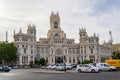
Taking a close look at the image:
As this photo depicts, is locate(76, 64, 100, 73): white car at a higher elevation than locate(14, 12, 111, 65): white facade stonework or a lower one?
lower

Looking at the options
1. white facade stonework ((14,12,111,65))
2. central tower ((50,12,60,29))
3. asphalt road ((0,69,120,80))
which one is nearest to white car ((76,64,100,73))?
asphalt road ((0,69,120,80))

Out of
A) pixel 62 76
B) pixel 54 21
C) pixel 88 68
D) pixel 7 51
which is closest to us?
pixel 62 76

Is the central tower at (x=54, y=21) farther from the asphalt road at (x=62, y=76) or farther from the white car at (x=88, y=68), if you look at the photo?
the asphalt road at (x=62, y=76)

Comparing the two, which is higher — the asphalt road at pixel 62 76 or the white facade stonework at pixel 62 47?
the white facade stonework at pixel 62 47

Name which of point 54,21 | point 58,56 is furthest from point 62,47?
point 54,21

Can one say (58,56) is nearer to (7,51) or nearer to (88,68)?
(7,51)

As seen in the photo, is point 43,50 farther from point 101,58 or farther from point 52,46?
point 101,58

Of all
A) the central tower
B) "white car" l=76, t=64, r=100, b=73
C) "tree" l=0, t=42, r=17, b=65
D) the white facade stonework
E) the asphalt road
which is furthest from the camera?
the central tower

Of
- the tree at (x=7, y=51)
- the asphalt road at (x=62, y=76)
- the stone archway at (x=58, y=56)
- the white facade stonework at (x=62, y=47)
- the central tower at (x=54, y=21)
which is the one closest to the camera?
the asphalt road at (x=62, y=76)

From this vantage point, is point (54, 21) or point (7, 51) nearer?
point (7, 51)

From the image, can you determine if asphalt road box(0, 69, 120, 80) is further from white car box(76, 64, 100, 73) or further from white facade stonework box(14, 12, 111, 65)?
white facade stonework box(14, 12, 111, 65)

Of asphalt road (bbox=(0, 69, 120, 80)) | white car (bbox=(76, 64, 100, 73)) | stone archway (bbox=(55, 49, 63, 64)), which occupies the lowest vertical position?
asphalt road (bbox=(0, 69, 120, 80))

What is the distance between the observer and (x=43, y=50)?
13975 cm

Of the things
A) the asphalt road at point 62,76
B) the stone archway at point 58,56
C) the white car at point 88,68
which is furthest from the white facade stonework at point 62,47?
the asphalt road at point 62,76
